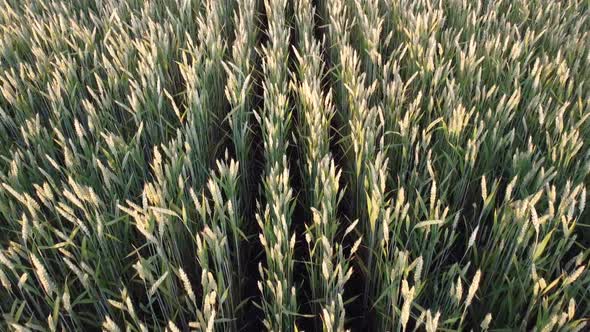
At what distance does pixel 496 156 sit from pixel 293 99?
0.73 metres

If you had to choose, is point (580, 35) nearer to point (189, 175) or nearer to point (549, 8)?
point (549, 8)

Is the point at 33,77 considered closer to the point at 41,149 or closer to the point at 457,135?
the point at 41,149

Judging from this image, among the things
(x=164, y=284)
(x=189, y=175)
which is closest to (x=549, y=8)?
(x=189, y=175)

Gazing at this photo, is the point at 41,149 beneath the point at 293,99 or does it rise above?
above

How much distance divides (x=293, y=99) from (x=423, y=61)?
48 cm

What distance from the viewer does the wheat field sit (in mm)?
876

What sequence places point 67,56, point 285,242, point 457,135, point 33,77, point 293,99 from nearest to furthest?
point 285,242 → point 457,135 → point 33,77 → point 67,56 → point 293,99

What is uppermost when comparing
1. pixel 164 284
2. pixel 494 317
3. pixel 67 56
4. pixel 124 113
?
pixel 67 56

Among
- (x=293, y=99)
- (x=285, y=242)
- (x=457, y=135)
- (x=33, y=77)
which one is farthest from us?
(x=293, y=99)

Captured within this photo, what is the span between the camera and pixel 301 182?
141cm

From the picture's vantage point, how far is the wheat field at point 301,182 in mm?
876

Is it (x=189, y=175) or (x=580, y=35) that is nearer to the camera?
(x=189, y=175)

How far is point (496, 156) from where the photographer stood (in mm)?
1243

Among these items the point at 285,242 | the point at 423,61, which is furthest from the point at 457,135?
the point at 285,242
